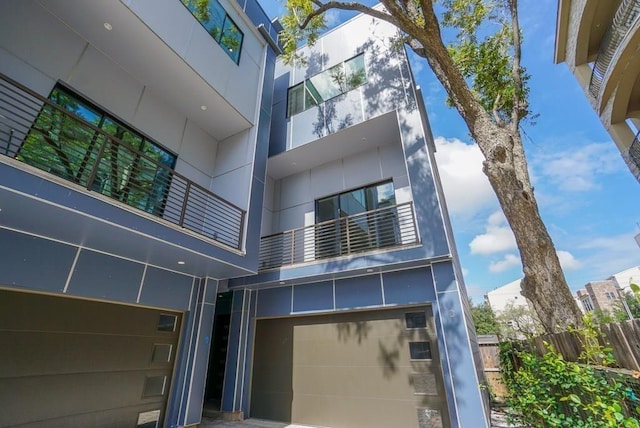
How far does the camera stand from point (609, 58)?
6301 mm

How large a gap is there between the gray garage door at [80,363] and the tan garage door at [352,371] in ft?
8.00

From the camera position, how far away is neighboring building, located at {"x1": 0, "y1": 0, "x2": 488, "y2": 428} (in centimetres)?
419

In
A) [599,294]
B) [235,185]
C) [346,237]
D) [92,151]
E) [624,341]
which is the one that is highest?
[599,294]

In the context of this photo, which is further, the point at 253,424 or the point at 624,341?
the point at 253,424

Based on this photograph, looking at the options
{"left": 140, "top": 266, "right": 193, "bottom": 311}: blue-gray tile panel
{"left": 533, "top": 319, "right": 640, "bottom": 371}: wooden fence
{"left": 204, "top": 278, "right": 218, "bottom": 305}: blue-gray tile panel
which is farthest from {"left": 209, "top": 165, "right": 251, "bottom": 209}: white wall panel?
{"left": 533, "top": 319, "right": 640, "bottom": 371}: wooden fence

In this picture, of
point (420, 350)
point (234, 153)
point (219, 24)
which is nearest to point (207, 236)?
point (234, 153)

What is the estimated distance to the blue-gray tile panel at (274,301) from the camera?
23.5 ft

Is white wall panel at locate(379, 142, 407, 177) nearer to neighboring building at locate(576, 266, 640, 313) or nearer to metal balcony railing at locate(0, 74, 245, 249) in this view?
metal balcony railing at locate(0, 74, 245, 249)

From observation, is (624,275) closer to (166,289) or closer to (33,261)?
(166,289)

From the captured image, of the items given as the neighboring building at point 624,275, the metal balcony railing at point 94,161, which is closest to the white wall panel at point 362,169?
the metal balcony railing at point 94,161

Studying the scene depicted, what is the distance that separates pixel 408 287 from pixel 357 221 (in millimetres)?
2218

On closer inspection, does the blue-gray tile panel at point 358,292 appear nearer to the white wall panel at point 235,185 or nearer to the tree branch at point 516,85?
the white wall panel at point 235,185

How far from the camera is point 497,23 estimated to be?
23.0ft

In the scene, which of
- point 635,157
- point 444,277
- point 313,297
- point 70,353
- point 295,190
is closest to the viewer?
point 70,353
